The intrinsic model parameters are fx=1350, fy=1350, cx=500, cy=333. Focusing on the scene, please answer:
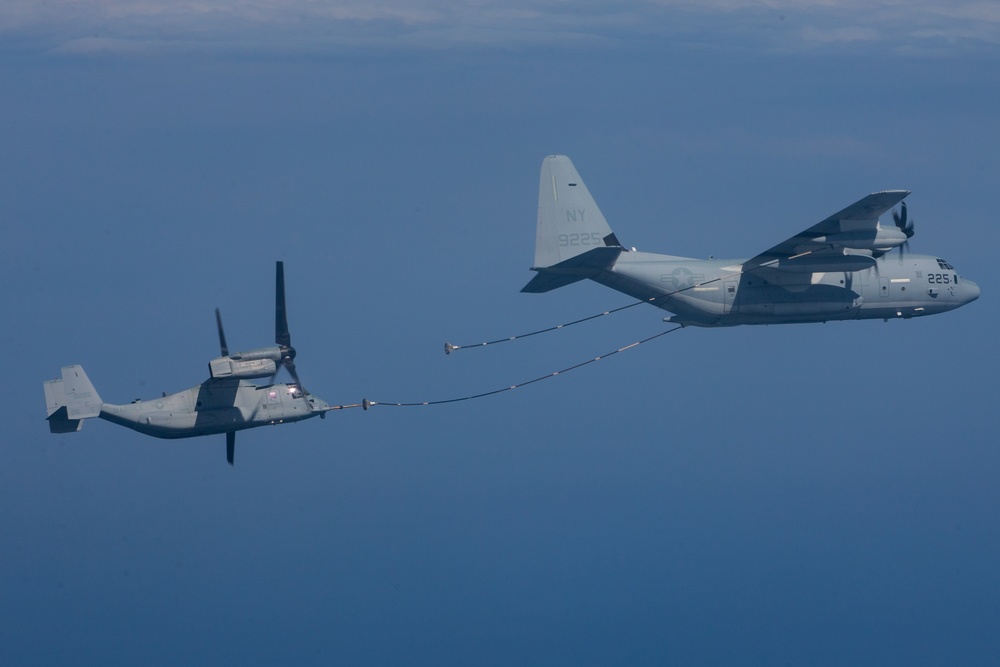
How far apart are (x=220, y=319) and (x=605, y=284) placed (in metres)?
16.7

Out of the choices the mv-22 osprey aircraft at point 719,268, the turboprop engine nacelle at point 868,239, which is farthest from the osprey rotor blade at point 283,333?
the turboprop engine nacelle at point 868,239

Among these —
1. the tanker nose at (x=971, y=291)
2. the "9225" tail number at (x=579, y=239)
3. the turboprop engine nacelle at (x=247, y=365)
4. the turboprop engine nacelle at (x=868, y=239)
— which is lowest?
the turboprop engine nacelle at (x=247, y=365)

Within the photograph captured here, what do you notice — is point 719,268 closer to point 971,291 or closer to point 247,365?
point 971,291

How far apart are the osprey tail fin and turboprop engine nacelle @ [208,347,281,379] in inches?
245

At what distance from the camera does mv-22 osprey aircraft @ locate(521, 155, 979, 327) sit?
185ft

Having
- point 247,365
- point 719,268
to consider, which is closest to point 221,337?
point 247,365

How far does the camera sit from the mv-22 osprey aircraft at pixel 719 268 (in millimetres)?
56469

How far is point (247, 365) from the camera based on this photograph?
58.5 meters

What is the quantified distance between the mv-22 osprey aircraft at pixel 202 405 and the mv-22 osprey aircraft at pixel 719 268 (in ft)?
38.3

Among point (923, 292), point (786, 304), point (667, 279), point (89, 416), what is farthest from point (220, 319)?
point (923, 292)

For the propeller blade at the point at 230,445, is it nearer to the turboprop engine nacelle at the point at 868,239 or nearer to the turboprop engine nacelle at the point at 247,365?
the turboprop engine nacelle at the point at 247,365

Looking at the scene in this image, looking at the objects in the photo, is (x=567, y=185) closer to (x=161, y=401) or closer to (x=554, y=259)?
(x=554, y=259)

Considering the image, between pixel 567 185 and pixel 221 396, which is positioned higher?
pixel 567 185

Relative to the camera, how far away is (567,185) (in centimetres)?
5812
